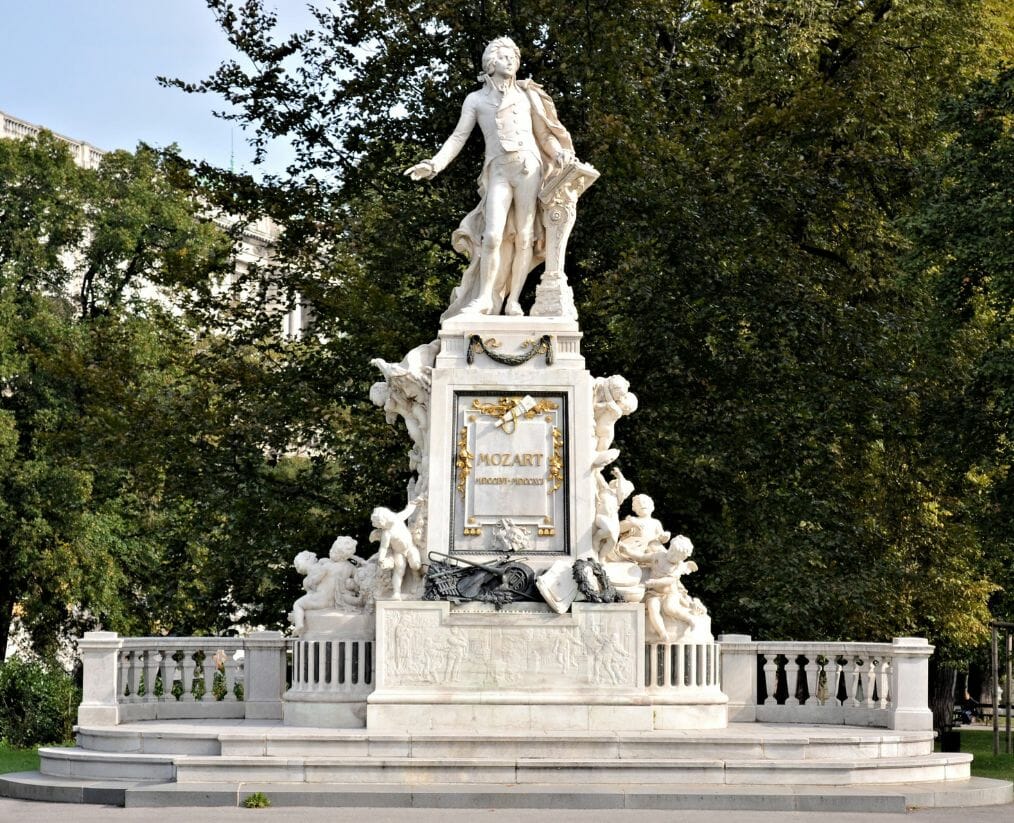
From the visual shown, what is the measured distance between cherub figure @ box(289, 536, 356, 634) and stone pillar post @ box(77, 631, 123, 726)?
2033mm

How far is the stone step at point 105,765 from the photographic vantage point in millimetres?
16217

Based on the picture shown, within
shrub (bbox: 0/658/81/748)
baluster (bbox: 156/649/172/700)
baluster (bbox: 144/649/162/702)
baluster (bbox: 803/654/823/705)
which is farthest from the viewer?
shrub (bbox: 0/658/81/748)

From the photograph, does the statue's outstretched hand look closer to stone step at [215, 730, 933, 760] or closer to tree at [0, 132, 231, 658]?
stone step at [215, 730, 933, 760]

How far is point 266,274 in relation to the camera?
3002 cm

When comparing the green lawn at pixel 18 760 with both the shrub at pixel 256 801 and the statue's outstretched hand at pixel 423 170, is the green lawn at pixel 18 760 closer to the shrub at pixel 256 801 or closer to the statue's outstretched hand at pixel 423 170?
the shrub at pixel 256 801

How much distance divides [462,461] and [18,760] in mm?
6293

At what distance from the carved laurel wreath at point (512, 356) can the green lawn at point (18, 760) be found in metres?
5.74

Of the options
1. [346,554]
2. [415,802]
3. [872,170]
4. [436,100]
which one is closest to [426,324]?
[436,100]

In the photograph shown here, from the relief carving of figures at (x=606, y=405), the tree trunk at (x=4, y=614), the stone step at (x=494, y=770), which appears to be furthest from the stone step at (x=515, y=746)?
the tree trunk at (x=4, y=614)

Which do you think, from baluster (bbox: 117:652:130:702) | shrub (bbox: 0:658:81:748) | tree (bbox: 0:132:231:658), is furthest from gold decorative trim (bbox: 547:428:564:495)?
tree (bbox: 0:132:231:658)

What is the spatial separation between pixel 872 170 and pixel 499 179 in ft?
39.4

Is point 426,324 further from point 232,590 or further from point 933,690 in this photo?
point 933,690

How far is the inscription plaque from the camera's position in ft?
58.7

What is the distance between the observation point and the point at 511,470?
18062 millimetres
